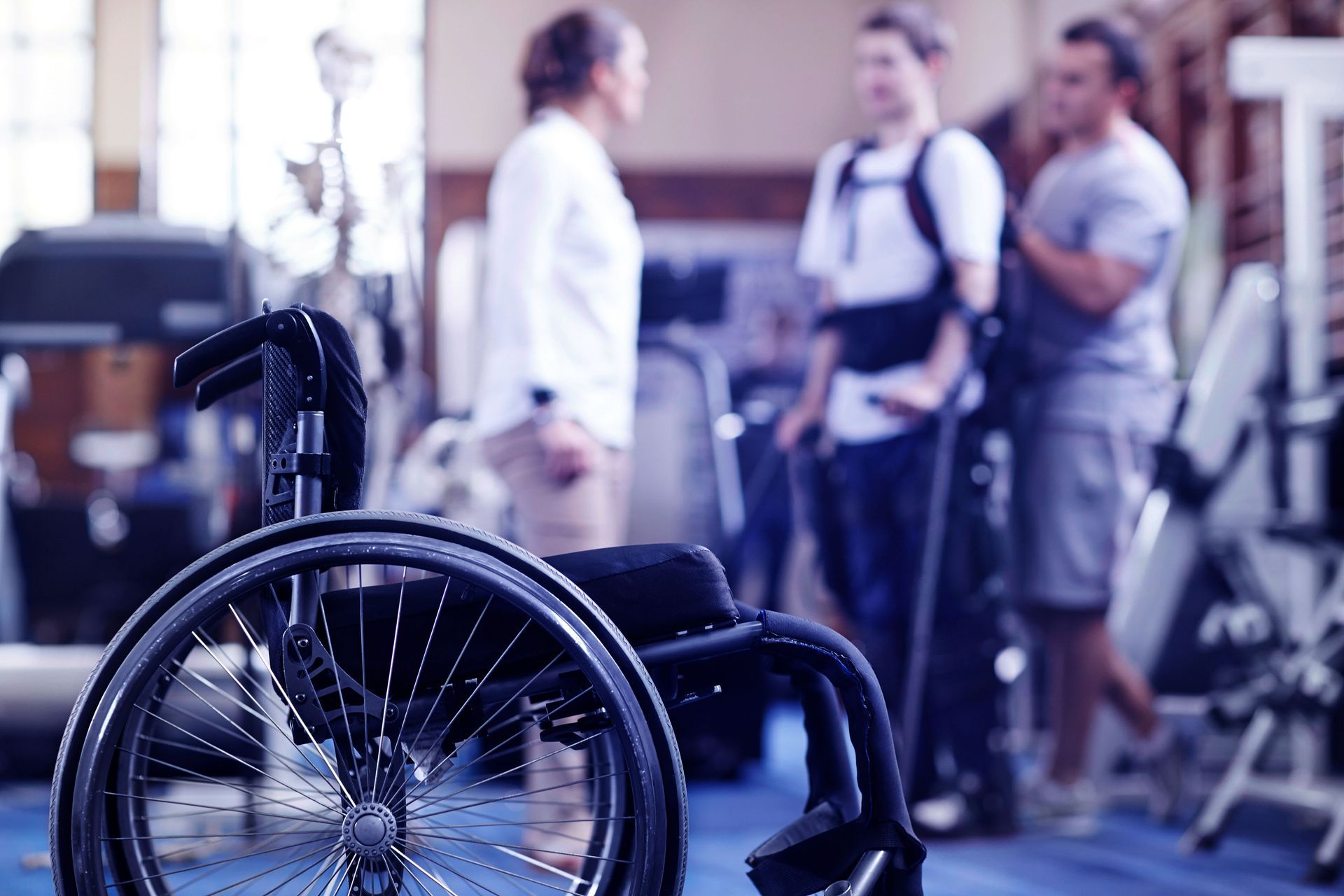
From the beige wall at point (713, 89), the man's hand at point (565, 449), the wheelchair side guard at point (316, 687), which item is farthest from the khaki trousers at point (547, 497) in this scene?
the beige wall at point (713, 89)

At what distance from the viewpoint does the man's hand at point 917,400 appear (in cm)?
248

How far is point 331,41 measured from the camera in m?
2.62

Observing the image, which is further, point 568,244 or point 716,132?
point 716,132

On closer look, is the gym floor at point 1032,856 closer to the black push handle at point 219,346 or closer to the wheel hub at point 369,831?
the wheel hub at point 369,831

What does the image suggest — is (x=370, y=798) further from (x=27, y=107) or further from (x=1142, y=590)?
(x=27, y=107)

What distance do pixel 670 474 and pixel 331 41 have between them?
1.35 meters

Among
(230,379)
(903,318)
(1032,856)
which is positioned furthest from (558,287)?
(1032,856)

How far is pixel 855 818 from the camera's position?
4.61ft

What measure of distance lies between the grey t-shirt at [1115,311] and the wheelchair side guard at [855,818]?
1.63m

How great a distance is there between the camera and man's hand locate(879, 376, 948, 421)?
2.48m

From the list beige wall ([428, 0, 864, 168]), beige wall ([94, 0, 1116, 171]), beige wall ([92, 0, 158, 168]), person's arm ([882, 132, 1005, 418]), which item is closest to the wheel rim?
person's arm ([882, 132, 1005, 418])

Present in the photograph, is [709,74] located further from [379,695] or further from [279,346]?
[379,695]

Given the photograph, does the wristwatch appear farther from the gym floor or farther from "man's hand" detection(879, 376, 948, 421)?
the gym floor

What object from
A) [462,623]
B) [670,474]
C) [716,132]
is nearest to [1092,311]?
[670,474]
